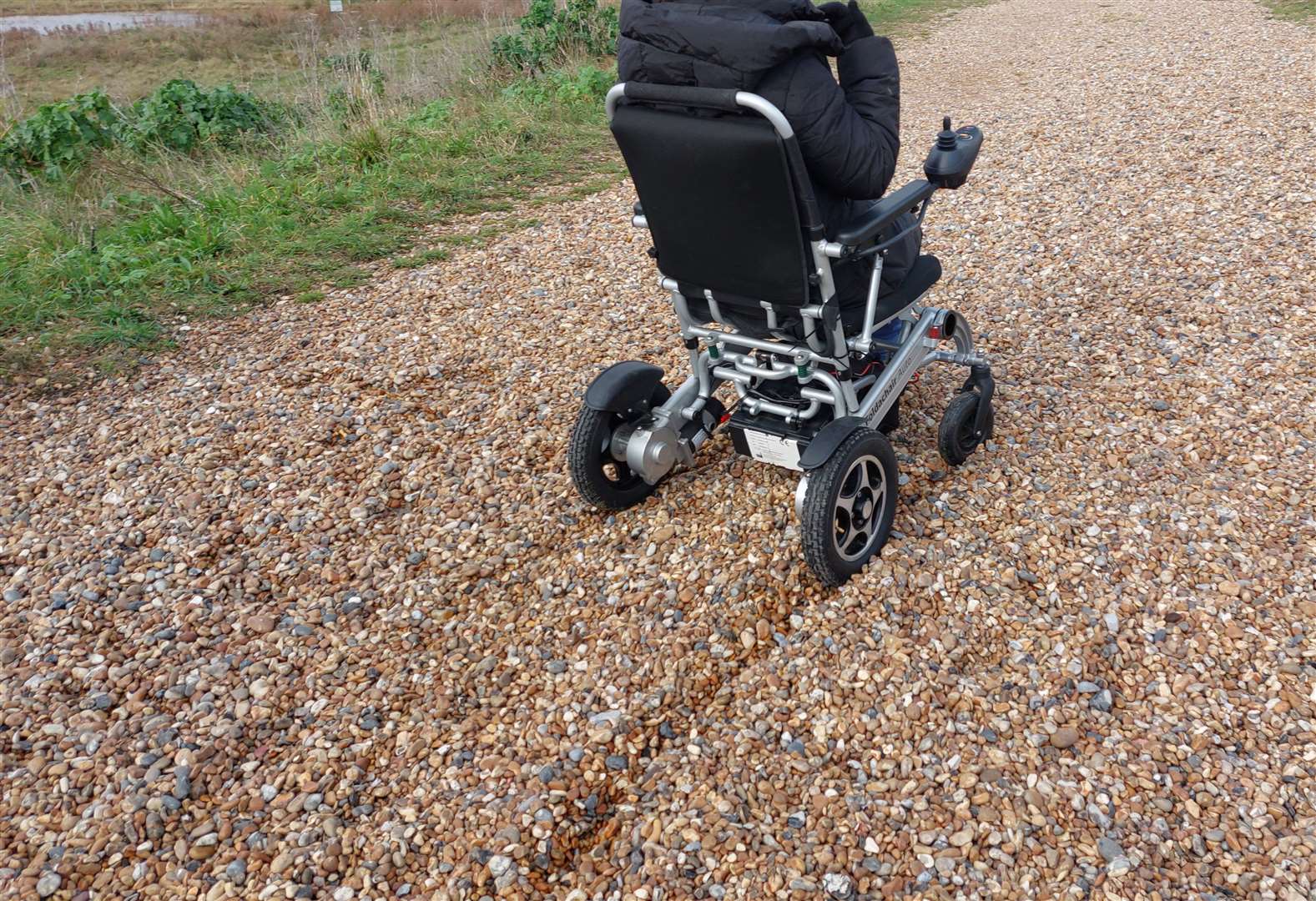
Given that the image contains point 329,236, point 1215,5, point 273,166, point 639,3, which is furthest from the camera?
point 1215,5

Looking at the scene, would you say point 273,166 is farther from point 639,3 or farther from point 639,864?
point 639,864

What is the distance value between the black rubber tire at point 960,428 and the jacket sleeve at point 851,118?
1.18 metres

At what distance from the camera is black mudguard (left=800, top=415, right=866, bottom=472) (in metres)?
3.42

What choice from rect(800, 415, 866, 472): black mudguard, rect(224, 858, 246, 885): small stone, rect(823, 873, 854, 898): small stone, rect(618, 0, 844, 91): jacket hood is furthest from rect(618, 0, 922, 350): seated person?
rect(224, 858, 246, 885): small stone

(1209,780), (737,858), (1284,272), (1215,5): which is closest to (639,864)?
(737,858)

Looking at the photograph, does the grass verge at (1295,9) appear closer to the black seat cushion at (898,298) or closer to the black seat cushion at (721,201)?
the black seat cushion at (898,298)

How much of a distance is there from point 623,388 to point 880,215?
1202 millimetres

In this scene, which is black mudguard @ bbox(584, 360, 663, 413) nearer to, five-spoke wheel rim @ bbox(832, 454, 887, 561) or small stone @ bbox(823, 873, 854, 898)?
five-spoke wheel rim @ bbox(832, 454, 887, 561)

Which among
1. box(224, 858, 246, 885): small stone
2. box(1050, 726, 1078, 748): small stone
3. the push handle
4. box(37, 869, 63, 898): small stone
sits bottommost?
box(1050, 726, 1078, 748): small stone

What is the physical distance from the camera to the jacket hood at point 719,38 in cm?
295

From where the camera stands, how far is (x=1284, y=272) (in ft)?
19.2

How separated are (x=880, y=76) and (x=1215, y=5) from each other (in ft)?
44.1

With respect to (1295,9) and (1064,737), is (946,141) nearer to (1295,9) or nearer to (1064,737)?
(1064,737)

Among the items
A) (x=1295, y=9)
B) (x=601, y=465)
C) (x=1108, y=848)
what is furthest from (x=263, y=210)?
(x=1295, y=9)
